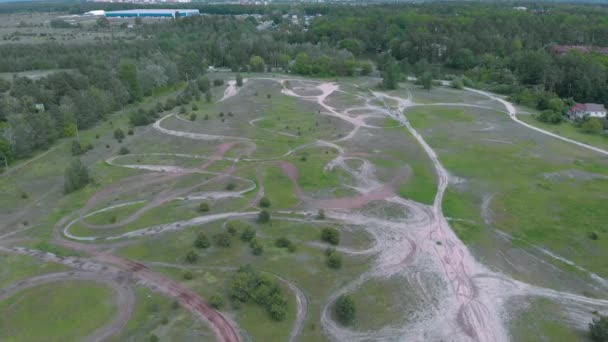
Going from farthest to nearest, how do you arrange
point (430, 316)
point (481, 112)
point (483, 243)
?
point (481, 112), point (483, 243), point (430, 316)

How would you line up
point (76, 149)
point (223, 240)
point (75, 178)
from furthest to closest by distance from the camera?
point (76, 149) → point (75, 178) → point (223, 240)

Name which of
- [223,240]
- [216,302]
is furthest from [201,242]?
[216,302]

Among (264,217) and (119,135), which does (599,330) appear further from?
(119,135)

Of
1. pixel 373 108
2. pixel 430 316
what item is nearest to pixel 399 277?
pixel 430 316

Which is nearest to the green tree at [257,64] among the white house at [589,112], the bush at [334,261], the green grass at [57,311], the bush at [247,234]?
the white house at [589,112]

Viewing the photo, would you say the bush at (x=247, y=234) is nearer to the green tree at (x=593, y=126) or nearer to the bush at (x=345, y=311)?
the bush at (x=345, y=311)

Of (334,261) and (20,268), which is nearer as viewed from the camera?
(334,261)

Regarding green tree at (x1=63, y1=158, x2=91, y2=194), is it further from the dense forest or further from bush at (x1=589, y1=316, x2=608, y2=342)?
bush at (x1=589, y1=316, x2=608, y2=342)

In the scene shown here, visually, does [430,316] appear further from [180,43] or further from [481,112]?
[180,43]
